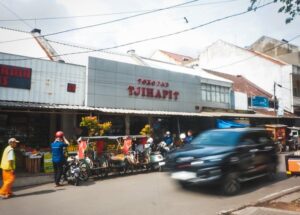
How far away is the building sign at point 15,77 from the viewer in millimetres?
15008

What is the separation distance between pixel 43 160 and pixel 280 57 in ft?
113

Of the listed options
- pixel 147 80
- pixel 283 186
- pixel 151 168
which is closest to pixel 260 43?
pixel 147 80

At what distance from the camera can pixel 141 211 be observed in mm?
7508

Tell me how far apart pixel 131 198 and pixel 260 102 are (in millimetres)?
25577

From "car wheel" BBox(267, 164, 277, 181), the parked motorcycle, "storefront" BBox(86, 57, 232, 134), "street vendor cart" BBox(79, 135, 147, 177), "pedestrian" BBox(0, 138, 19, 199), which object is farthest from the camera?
"storefront" BBox(86, 57, 232, 134)

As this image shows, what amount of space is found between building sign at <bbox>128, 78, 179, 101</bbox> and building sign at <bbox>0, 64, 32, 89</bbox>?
630cm

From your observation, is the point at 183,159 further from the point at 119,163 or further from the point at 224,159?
the point at 119,163

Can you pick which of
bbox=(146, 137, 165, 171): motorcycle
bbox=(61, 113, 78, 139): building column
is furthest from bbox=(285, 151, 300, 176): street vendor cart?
bbox=(61, 113, 78, 139): building column

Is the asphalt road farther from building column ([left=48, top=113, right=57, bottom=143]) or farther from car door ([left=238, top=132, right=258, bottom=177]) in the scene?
building column ([left=48, top=113, right=57, bottom=143])

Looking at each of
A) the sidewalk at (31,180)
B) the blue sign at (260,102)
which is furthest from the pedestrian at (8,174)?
the blue sign at (260,102)

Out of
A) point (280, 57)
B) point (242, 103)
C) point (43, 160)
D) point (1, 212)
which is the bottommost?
point (1, 212)

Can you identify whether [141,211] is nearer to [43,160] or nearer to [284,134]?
[43,160]

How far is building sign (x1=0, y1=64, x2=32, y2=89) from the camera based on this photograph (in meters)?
15.0

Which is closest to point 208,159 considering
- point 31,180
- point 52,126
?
point 31,180
